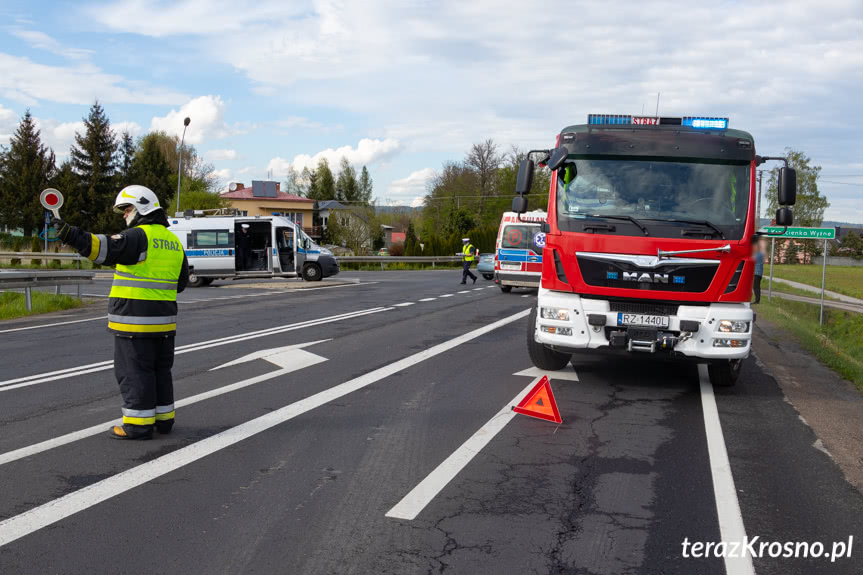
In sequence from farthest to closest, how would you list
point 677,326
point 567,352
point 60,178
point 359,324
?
1. point 60,178
2. point 359,324
3. point 567,352
4. point 677,326

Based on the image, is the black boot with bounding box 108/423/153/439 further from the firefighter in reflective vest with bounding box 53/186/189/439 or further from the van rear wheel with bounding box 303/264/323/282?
the van rear wheel with bounding box 303/264/323/282

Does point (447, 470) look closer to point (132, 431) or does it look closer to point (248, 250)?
point (132, 431)

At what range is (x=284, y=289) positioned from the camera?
26062 mm

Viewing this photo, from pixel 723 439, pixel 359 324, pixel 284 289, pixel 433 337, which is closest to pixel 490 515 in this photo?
pixel 723 439

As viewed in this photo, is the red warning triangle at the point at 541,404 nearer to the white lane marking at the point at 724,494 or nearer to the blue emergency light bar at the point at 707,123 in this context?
the white lane marking at the point at 724,494

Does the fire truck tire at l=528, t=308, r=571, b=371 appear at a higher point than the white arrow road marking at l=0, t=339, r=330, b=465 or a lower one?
higher

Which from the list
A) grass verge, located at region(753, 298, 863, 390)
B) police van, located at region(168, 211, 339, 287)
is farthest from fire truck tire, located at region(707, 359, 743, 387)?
police van, located at region(168, 211, 339, 287)

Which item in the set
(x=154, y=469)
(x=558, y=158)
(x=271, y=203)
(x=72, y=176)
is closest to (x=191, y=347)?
(x=558, y=158)

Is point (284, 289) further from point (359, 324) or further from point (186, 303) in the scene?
point (359, 324)

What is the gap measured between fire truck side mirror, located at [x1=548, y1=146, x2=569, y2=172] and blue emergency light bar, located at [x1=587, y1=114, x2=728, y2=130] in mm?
510

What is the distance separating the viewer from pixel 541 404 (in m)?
7.07

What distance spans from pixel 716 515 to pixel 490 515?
1.34m

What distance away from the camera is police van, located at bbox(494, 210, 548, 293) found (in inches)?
910

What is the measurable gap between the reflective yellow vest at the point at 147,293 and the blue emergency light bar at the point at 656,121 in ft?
16.5
